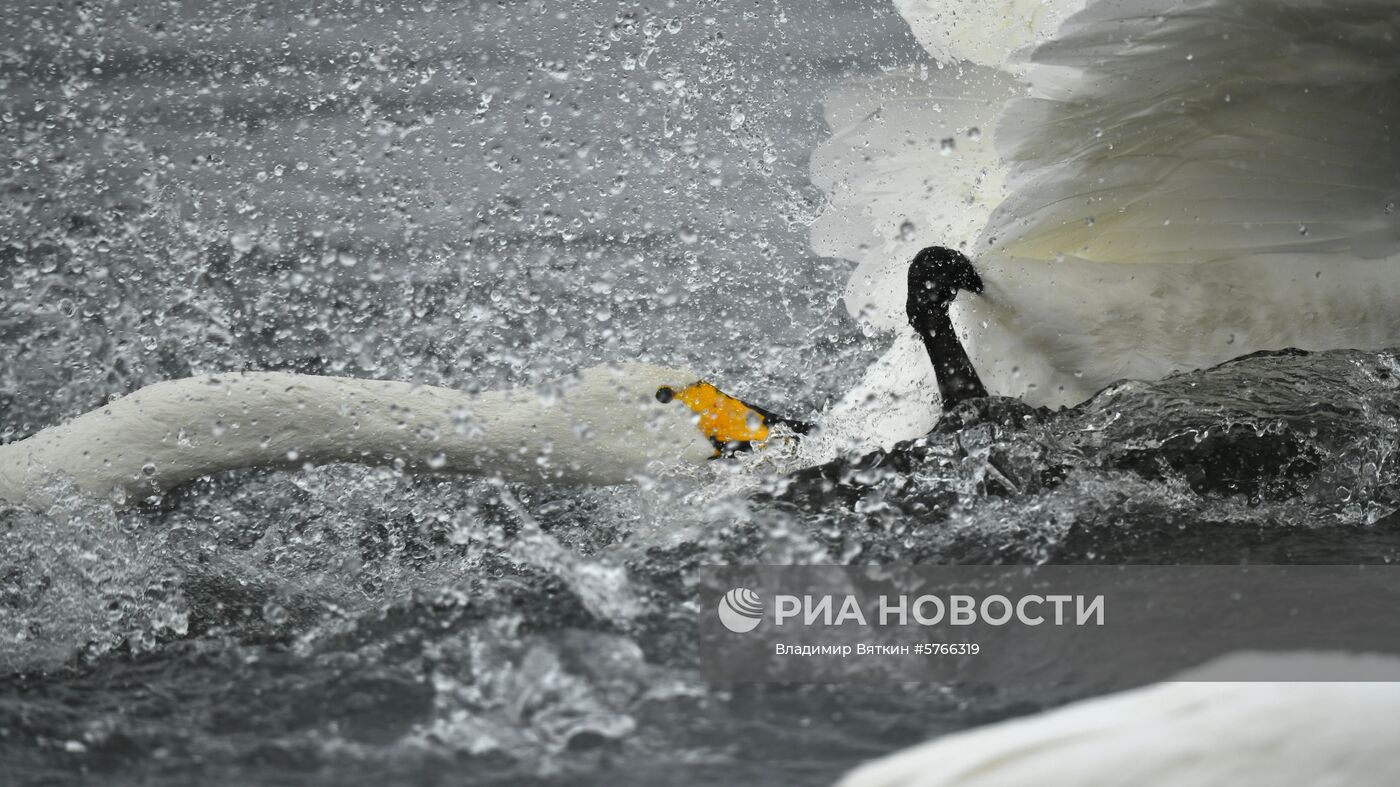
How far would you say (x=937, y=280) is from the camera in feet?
5.99

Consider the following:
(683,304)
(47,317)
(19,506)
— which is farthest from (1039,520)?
(47,317)

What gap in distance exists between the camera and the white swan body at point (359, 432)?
1.69 metres

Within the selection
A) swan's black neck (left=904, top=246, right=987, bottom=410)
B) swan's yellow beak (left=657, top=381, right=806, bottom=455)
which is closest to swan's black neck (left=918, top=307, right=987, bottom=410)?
swan's black neck (left=904, top=246, right=987, bottom=410)

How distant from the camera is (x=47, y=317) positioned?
8.81 feet

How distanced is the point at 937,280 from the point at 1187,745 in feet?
3.27

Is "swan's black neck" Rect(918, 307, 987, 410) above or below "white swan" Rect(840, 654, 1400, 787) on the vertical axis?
above

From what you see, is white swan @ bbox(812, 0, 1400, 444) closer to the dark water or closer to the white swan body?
the dark water

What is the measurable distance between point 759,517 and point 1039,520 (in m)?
0.30

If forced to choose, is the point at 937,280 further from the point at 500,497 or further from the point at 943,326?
the point at 500,497

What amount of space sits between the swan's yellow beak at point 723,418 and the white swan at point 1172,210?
0.10 metres

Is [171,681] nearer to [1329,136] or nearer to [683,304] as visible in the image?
[1329,136]

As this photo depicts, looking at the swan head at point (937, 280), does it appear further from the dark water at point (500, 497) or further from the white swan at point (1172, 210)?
the dark water at point (500, 497)

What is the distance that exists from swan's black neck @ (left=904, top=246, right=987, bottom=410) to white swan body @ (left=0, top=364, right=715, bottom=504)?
0.30 meters

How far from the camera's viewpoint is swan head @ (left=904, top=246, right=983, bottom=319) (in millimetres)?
1810
